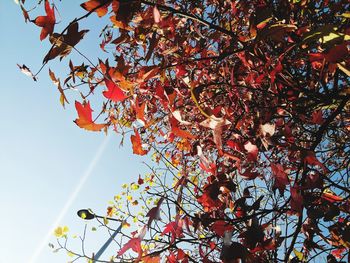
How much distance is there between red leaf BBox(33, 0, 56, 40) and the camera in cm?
102

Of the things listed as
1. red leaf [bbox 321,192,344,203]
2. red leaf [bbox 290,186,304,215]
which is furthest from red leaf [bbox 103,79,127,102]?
red leaf [bbox 321,192,344,203]

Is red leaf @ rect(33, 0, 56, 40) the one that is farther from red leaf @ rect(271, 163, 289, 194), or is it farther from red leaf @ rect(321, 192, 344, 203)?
red leaf @ rect(321, 192, 344, 203)

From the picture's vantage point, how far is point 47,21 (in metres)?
1.02

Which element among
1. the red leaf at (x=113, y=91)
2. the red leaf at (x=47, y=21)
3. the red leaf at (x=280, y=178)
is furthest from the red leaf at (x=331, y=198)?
the red leaf at (x=47, y=21)

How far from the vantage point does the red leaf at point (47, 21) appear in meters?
1.02

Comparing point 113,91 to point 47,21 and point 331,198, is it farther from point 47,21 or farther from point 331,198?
point 331,198

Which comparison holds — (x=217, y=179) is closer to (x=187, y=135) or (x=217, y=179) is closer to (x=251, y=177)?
(x=251, y=177)

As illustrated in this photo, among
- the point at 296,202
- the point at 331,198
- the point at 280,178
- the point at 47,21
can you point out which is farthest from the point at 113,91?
the point at 331,198

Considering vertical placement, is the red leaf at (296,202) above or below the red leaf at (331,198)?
below

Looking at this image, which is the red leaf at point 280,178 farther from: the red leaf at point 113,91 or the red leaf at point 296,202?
the red leaf at point 113,91

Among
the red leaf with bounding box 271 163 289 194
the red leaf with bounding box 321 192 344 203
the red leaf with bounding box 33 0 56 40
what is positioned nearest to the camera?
the red leaf with bounding box 33 0 56 40

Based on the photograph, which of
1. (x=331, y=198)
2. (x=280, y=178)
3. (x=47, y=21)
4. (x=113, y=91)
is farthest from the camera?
(x=331, y=198)

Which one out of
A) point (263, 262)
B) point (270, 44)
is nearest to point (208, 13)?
point (270, 44)

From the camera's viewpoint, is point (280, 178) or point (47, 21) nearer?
point (47, 21)
